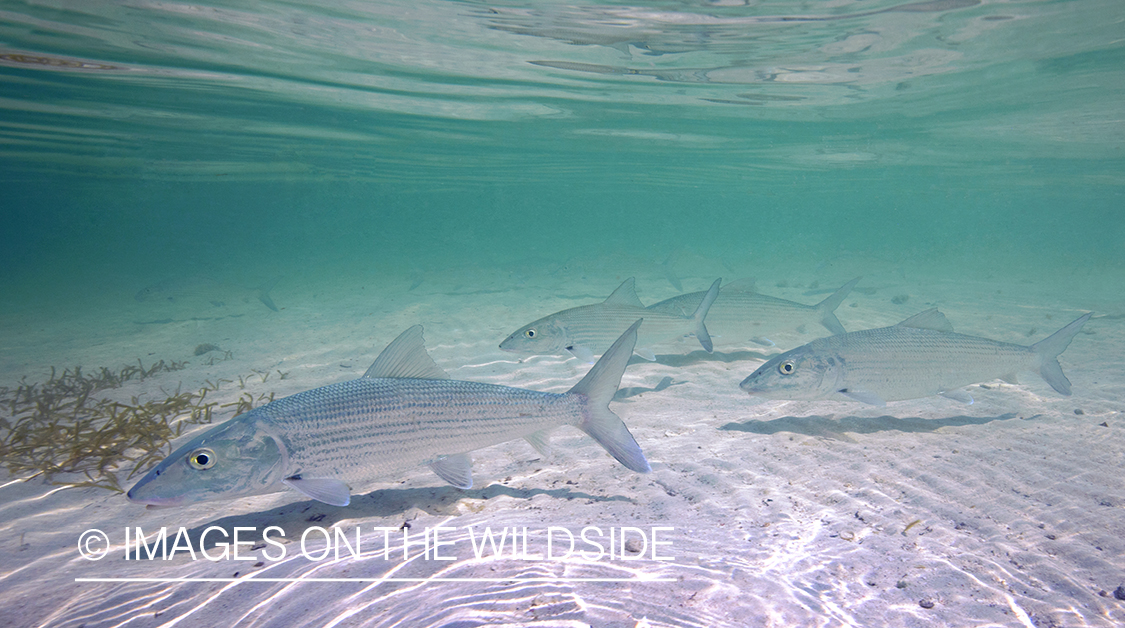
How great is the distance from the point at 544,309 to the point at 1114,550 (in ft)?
41.6

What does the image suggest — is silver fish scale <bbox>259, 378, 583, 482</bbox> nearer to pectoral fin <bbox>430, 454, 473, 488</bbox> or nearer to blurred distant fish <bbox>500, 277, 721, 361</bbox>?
pectoral fin <bbox>430, 454, 473, 488</bbox>

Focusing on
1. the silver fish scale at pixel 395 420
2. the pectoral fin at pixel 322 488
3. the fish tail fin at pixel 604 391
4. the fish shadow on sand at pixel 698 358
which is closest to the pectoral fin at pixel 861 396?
the fish tail fin at pixel 604 391

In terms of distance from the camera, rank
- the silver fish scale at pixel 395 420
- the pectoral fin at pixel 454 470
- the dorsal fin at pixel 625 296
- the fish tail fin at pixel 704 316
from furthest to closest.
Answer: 1. the dorsal fin at pixel 625 296
2. the fish tail fin at pixel 704 316
3. the pectoral fin at pixel 454 470
4. the silver fish scale at pixel 395 420

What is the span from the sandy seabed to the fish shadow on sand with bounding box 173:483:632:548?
2 cm

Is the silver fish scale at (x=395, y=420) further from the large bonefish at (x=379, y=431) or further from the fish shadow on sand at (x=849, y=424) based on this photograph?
the fish shadow on sand at (x=849, y=424)

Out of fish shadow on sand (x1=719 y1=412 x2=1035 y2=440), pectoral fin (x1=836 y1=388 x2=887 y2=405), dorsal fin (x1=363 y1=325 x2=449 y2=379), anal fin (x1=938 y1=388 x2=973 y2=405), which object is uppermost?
dorsal fin (x1=363 y1=325 x2=449 y2=379)

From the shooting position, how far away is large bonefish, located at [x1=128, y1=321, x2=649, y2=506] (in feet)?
9.92

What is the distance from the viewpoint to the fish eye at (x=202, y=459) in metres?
2.99

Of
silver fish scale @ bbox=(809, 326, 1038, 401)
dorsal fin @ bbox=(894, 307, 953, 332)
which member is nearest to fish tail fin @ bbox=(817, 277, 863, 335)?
dorsal fin @ bbox=(894, 307, 953, 332)

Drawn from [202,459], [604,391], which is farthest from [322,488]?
[604,391]

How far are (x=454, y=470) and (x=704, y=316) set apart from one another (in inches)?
188

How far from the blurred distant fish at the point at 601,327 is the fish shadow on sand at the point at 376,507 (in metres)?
2.47

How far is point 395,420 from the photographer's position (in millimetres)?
3516

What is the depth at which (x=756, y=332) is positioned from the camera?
7.99 m
